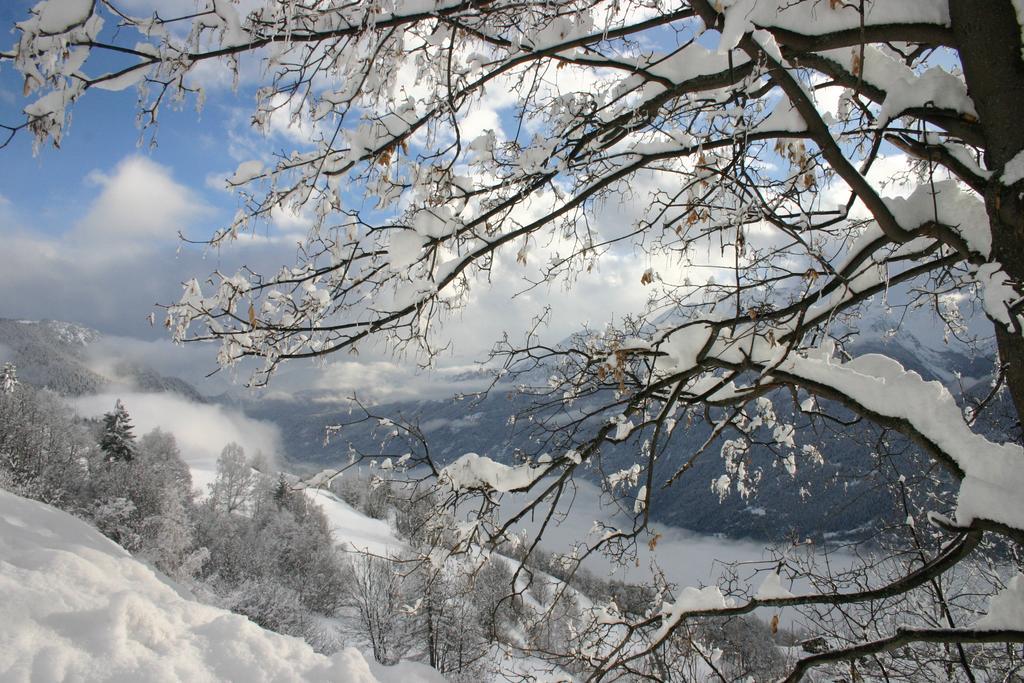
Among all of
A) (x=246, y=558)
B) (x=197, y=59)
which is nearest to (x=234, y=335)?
(x=197, y=59)

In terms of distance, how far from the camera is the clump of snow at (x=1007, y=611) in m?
2.15

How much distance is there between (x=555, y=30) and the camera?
8.24ft

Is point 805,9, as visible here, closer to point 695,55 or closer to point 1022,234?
point 695,55

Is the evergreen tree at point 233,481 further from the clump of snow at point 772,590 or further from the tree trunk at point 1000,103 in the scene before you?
the tree trunk at point 1000,103

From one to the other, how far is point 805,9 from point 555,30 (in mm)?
1047

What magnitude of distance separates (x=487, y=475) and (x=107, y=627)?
1.91 metres

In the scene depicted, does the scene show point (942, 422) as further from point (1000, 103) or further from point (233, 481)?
point (233, 481)

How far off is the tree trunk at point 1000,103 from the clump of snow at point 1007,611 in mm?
784

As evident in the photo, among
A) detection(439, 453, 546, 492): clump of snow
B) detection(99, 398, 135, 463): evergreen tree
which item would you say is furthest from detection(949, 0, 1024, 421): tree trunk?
detection(99, 398, 135, 463): evergreen tree

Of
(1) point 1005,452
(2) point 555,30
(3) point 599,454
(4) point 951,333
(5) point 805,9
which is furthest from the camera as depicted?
(4) point 951,333

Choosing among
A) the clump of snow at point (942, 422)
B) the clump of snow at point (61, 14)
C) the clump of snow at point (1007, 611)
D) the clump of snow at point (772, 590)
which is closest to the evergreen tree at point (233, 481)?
the clump of snow at point (772, 590)

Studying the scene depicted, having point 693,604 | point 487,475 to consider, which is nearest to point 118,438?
point 487,475

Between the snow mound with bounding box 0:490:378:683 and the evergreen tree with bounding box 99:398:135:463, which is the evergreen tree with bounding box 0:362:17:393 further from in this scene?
the snow mound with bounding box 0:490:378:683

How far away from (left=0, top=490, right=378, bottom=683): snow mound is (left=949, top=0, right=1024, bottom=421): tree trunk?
351cm
